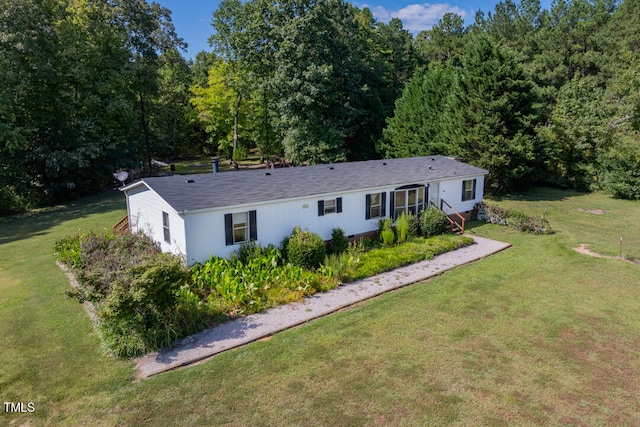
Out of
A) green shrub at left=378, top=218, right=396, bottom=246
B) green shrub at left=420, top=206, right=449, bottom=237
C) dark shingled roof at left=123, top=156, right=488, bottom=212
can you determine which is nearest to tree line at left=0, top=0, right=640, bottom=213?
dark shingled roof at left=123, top=156, right=488, bottom=212

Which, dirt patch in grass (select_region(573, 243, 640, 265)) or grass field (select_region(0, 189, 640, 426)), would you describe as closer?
grass field (select_region(0, 189, 640, 426))

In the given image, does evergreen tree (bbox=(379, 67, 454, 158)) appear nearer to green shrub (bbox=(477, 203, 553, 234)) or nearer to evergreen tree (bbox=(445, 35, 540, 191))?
evergreen tree (bbox=(445, 35, 540, 191))

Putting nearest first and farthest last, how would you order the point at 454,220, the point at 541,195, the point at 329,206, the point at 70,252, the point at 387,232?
the point at 70,252
the point at 329,206
the point at 387,232
the point at 454,220
the point at 541,195

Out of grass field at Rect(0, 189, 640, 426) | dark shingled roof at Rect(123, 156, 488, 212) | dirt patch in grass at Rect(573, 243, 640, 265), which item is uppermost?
dark shingled roof at Rect(123, 156, 488, 212)

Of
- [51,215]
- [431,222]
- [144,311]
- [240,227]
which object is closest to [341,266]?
[240,227]

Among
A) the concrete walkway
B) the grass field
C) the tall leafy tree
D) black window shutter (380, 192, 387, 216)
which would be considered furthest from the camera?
the tall leafy tree

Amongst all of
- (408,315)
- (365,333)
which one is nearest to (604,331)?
(408,315)

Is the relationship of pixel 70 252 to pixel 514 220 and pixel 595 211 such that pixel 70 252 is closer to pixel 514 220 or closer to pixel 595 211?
pixel 514 220
